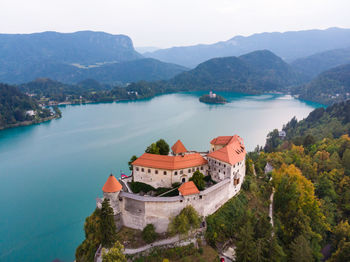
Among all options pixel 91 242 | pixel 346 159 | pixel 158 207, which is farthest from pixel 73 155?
pixel 346 159

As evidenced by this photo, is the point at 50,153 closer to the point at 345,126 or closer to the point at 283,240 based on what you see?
the point at 283,240

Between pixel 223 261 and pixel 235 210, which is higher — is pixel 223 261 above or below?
below

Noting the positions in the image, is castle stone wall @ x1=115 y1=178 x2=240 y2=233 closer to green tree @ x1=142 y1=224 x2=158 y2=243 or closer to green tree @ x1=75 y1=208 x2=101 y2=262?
green tree @ x1=142 y1=224 x2=158 y2=243

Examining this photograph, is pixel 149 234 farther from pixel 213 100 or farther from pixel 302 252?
pixel 213 100

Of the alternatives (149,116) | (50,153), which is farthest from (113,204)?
(149,116)

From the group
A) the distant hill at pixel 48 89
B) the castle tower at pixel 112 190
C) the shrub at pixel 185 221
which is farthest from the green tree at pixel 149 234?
the distant hill at pixel 48 89
